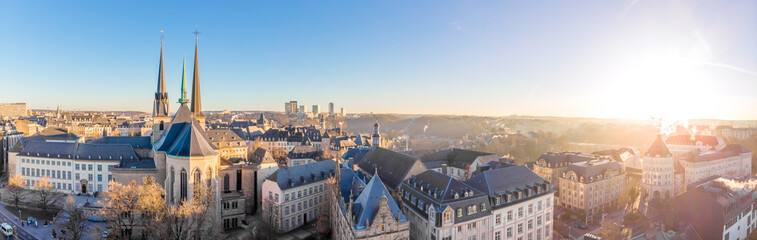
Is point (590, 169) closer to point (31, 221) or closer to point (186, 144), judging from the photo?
point (186, 144)


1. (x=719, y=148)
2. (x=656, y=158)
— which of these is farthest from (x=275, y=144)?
(x=719, y=148)

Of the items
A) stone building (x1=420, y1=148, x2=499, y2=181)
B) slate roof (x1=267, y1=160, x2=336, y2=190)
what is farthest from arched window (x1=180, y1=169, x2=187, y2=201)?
stone building (x1=420, y1=148, x2=499, y2=181)

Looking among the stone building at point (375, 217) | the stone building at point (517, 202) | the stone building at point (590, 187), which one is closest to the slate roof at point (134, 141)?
the stone building at point (375, 217)

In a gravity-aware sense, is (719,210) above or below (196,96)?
below

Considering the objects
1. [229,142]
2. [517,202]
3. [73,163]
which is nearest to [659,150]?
[517,202]

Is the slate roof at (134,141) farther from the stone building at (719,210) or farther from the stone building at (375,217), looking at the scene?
the stone building at (719,210)

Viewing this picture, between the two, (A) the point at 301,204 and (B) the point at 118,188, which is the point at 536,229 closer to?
(A) the point at 301,204
